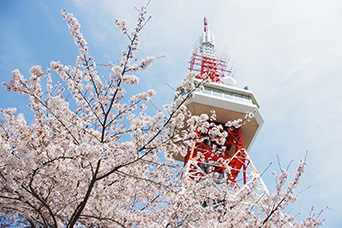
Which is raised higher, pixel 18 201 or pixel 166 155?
pixel 166 155

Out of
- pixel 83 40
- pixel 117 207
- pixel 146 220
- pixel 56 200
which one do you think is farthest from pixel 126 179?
pixel 83 40

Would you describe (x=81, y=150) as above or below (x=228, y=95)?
below

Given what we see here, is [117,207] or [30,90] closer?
[30,90]

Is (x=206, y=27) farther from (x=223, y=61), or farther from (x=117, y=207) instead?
(x=117, y=207)

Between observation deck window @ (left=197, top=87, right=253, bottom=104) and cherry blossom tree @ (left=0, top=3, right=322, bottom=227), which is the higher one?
observation deck window @ (left=197, top=87, right=253, bottom=104)

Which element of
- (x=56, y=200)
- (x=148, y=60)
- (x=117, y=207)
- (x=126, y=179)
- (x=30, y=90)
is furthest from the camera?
(x=126, y=179)

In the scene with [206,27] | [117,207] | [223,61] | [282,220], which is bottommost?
[282,220]

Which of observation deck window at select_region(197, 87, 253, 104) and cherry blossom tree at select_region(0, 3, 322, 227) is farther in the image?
observation deck window at select_region(197, 87, 253, 104)

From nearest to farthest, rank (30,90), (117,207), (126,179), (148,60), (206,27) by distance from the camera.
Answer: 1. (30,90)
2. (148,60)
3. (117,207)
4. (126,179)
5. (206,27)

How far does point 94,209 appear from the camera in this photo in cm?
397

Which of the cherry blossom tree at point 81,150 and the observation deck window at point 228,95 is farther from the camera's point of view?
the observation deck window at point 228,95

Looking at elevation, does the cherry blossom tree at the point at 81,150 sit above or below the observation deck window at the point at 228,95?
below

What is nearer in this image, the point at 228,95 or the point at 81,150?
the point at 81,150

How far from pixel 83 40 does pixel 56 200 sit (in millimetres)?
2621
